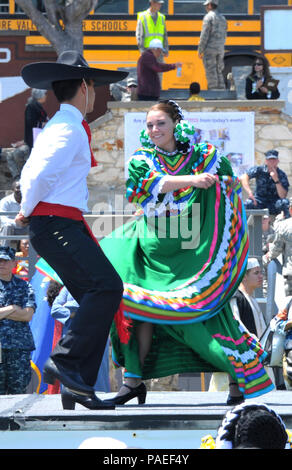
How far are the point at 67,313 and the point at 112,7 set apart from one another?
34.9 feet

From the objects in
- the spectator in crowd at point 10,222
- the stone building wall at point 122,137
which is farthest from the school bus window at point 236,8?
the spectator in crowd at point 10,222

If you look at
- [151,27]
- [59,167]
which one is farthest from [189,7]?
[59,167]

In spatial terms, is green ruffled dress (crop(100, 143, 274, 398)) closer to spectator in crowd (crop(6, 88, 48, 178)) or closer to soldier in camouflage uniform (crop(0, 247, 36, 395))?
soldier in camouflage uniform (crop(0, 247, 36, 395))

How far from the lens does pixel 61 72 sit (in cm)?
514

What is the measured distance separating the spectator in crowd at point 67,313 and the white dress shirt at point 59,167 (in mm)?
2631

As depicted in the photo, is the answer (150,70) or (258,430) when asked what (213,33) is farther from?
(258,430)

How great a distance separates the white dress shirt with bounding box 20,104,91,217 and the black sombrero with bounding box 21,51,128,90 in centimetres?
22

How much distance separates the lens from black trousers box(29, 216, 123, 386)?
16.1 ft

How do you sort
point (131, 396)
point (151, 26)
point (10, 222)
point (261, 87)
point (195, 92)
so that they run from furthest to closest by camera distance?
point (261, 87), point (195, 92), point (151, 26), point (10, 222), point (131, 396)

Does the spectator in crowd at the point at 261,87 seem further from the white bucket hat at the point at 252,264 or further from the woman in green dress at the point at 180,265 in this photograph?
the woman in green dress at the point at 180,265

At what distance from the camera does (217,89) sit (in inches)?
638

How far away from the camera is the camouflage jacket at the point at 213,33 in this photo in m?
15.5

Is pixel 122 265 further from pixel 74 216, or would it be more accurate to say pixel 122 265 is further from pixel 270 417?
pixel 270 417

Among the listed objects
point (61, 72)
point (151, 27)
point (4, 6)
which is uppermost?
point (4, 6)
